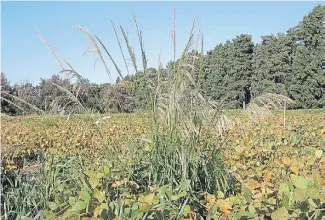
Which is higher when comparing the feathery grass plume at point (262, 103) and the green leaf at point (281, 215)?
the feathery grass plume at point (262, 103)

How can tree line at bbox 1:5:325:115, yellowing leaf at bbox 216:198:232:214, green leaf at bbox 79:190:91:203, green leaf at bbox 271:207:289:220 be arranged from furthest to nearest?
tree line at bbox 1:5:325:115 → yellowing leaf at bbox 216:198:232:214 → green leaf at bbox 79:190:91:203 → green leaf at bbox 271:207:289:220

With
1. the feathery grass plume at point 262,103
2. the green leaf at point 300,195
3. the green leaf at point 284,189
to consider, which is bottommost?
the green leaf at point 284,189

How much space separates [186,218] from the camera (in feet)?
6.85

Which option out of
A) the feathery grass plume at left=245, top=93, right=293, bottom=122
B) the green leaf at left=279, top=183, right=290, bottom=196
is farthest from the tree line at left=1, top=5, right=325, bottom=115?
the green leaf at left=279, top=183, right=290, bottom=196

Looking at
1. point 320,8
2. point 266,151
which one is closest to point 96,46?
point 266,151

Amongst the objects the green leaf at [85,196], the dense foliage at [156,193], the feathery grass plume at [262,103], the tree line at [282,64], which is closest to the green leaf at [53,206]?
the dense foliage at [156,193]

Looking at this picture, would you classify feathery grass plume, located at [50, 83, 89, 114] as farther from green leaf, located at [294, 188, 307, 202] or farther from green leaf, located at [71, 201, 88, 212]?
green leaf, located at [294, 188, 307, 202]

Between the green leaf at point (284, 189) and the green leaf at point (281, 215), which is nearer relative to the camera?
the green leaf at point (281, 215)

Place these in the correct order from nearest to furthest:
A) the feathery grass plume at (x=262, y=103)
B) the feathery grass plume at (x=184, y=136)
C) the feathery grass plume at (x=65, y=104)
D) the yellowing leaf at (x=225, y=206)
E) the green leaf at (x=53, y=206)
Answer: the yellowing leaf at (x=225, y=206) < the green leaf at (x=53, y=206) < the feathery grass plume at (x=184, y=136) < the feathery grass plume at (x=65, y=104) < the feathery grass plume at (x=262, y=103)

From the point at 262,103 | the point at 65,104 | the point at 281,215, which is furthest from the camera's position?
the point at 262,103

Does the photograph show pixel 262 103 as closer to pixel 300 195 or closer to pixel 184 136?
pixel 184 136

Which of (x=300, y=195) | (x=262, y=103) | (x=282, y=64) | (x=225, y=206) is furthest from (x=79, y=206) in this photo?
(x=282, y=64)

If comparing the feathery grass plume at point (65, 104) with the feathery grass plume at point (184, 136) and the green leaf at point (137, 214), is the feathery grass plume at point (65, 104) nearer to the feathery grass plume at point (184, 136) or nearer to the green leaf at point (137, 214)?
the feathery grass plume at point (184, 136)

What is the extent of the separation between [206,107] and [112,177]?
0.75m
